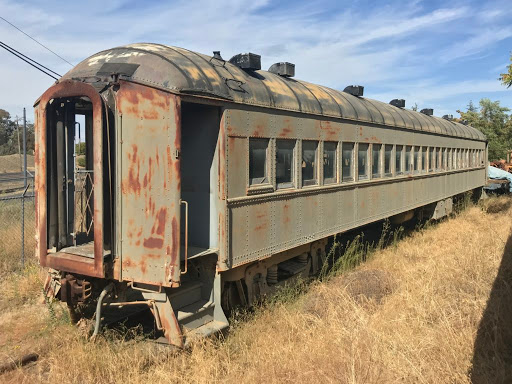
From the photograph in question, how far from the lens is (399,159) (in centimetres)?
1005

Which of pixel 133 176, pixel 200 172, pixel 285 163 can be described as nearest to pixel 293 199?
pixel 285 163

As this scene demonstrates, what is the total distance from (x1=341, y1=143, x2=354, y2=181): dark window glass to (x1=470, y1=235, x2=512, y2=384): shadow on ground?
2793 millimetres

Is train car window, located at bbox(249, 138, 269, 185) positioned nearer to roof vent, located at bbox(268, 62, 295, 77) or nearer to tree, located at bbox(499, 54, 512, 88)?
roof vent, located at bbox(268, 62, 295, 77)

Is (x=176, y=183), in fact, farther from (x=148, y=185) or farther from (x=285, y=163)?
(x=285, y=163)

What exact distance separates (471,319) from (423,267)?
2686 millimetres

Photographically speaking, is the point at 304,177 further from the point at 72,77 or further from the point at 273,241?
the point at 72,77

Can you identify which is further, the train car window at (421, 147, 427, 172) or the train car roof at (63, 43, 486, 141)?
the train car window at (421, 147, 427, 172)

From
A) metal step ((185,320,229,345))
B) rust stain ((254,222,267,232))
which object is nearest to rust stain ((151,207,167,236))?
metal step ((185,320,229,345))

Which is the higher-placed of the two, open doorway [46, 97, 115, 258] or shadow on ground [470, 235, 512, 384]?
open doorway [46, 97, 115, 258]

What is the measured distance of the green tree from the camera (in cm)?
3216

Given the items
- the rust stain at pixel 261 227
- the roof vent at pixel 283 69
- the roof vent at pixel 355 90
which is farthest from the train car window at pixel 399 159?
the rust stain at pixel 261 227

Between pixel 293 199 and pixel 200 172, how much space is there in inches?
62.0

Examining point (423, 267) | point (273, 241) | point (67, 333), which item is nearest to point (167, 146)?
point (273, 241)

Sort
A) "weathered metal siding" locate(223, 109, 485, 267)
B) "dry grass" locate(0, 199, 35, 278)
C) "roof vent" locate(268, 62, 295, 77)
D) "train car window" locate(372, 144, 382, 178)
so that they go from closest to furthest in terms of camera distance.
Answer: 1. "weathered metal siding" locate(223, 109, 485, 267)
2. "roof vent" locate(268, 62, 295, 77)
3. "dry grass" locate(0, 199, 35, 278)
4. "train car window" locate(372, 144, 382, 178)
